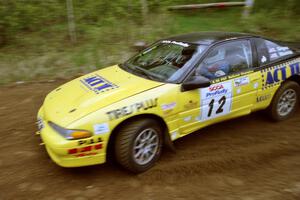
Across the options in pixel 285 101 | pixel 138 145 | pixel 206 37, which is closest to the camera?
pixel 138 145

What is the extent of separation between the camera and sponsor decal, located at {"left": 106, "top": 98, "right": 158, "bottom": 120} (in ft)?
12.0

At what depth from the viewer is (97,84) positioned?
438 centimetres

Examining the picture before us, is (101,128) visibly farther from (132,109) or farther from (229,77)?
(229,77)

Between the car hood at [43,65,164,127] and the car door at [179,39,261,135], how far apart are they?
559 mm

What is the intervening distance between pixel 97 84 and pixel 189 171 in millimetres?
1634

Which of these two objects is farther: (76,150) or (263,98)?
(263,98)

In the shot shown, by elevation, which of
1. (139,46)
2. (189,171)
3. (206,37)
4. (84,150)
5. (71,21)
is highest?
(71,21)

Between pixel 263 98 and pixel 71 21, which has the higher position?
pixel 71 21

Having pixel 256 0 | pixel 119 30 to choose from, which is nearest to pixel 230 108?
pixel 119 30

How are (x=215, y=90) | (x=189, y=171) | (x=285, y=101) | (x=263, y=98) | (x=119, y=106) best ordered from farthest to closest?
(x=285, y=101) → (x=263, y=98) → (x=215, y=90) → (x=189, y=171) → (x=119, y=106)

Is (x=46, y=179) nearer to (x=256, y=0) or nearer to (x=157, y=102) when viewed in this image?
(x=157, y=102)

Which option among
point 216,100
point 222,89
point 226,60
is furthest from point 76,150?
point 226,60

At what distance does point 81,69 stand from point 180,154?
4.37 metres

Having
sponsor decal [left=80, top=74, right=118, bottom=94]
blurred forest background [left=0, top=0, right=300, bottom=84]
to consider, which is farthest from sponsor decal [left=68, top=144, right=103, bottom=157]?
blurred forest background [left=0, top=0, right=300, bottom=84]
